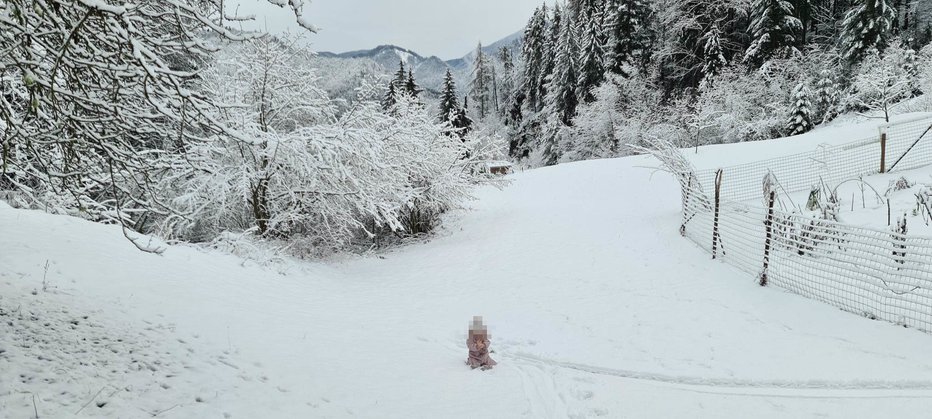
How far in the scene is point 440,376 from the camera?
15.2ft

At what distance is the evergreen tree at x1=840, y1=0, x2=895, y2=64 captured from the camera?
22422 mm

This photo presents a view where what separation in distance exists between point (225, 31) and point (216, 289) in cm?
477

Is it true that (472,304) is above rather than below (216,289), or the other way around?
below

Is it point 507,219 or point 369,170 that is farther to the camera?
point 507,219

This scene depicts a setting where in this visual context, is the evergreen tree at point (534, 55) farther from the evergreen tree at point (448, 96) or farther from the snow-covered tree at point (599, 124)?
the snow-covered tree at point (599, 124)

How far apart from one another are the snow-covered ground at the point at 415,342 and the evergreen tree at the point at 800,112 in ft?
50.0

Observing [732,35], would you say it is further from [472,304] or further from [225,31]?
[225,31]

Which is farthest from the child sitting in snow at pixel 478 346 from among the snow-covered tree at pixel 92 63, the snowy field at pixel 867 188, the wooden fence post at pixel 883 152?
the wooden fence post at pixel 883 152

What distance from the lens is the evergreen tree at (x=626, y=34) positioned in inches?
1284

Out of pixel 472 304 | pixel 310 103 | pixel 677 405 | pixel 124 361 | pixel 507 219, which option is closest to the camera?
pixel 124 361

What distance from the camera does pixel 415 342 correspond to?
5.74 metres

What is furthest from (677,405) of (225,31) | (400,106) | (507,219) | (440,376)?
(400,106)

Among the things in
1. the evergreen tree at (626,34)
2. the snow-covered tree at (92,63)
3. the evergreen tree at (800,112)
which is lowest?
the snow-covered tree at (92,63)

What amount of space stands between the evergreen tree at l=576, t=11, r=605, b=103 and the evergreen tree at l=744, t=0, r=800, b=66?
440 inches
